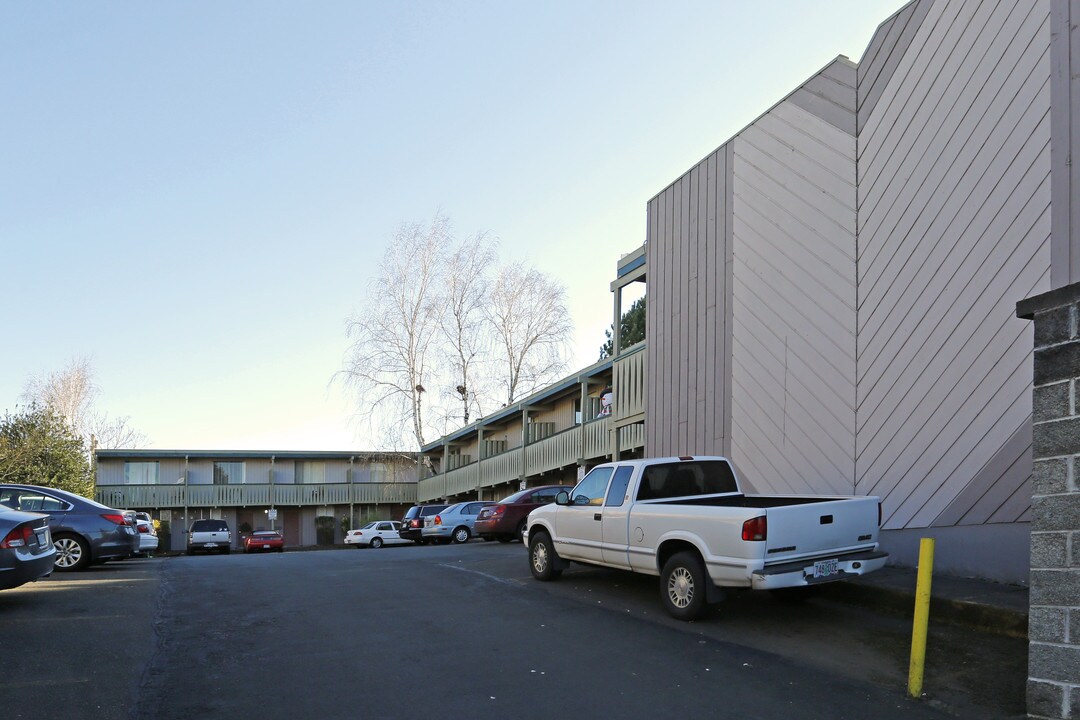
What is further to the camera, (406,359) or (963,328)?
(406,359)

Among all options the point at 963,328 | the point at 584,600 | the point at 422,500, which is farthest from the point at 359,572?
the point at 422,500

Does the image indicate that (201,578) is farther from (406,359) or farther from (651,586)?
(406,359)

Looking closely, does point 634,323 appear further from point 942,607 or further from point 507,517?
point 942,607

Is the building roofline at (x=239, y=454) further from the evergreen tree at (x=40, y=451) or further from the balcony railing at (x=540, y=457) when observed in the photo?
the evergreen tree at (x=40, y=451)

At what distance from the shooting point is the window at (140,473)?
4653 cm

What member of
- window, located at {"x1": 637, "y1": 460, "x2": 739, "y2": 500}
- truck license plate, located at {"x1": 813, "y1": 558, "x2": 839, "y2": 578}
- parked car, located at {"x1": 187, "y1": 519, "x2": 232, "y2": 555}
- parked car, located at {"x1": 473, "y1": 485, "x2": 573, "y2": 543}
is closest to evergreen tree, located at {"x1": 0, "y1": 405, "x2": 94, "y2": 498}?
parked car, located at {"x1": 187, "y1": 519, "x2": 232, "y2": 555}

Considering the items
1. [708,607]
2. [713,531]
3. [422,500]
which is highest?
[713,531]

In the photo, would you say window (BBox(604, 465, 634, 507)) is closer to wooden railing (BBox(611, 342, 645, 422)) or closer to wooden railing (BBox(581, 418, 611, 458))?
wooden railing (BBox(611, 342, 645, 422))

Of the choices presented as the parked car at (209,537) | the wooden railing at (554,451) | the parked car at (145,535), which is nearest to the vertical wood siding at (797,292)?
the wooden railing at (554,451)

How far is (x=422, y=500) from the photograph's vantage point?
4481cm

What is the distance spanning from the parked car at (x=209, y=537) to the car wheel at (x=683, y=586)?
106 feet

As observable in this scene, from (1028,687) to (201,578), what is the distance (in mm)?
11500

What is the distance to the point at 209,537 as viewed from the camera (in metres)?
37.8

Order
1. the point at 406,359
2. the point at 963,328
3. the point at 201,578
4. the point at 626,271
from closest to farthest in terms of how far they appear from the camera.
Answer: the point at 963,328 → the point at 201,578 → the point at 626,271 → the point at 406,359
